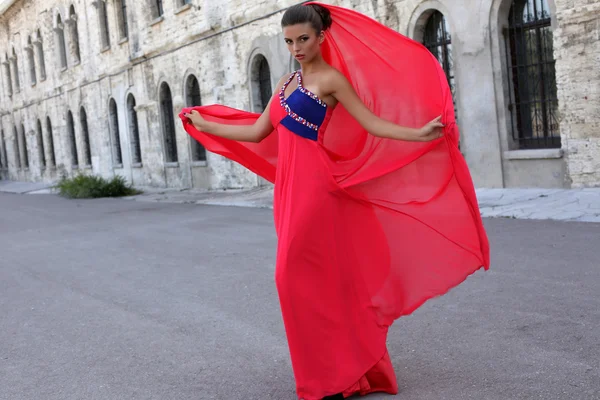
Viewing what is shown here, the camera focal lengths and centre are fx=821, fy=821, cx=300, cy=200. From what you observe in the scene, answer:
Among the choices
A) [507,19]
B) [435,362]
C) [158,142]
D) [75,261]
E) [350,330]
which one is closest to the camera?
[350,330]

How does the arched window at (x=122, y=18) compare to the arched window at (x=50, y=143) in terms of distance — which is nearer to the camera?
the arched window at (x=122, y=18)

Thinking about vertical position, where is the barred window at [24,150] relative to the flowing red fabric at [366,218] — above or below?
above

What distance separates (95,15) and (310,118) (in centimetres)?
2688

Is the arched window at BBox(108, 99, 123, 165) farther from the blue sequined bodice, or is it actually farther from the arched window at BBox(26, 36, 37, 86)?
the blue sequined bodice

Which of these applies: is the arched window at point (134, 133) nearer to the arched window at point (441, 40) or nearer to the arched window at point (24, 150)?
the arched window at point (441, 40)

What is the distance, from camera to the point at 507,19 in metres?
13.2

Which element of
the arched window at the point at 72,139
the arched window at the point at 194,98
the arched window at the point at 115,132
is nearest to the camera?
the arched window at the point at 194,98

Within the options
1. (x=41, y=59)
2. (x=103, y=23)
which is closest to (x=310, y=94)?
(x=103, y=23)

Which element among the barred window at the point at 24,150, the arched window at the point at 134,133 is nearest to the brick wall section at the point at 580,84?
the arched window at the point at 134,133

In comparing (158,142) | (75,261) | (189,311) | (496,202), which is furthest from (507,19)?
(158,142)

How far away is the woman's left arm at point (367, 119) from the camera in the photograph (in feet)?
11.9

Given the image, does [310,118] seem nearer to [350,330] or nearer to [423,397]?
[350,330]

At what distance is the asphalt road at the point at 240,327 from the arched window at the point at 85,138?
2370 cm

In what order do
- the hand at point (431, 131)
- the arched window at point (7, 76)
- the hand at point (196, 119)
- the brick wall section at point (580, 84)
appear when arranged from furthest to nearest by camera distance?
the arched window at point (7, 76), the brick wall section at point (580, 84), the hand at point (196, 119), the hand at point (431, 131)
